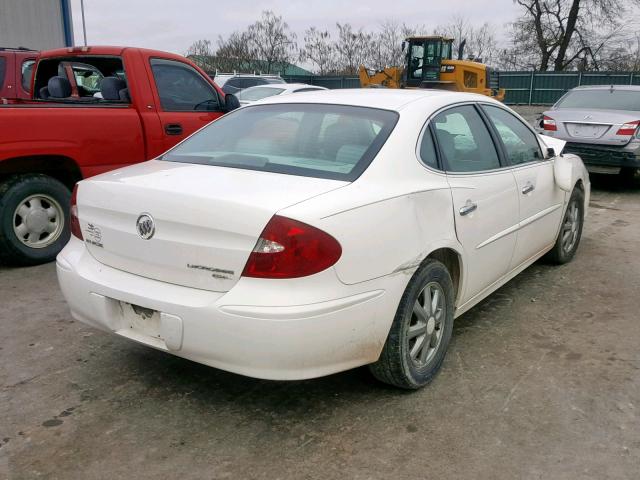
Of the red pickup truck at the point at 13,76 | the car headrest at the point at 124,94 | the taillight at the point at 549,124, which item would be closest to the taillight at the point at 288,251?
the car headrest at the point at 124,94

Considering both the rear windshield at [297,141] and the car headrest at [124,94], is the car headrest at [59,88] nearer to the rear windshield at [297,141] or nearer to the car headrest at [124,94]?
the car headrest at [124,94]

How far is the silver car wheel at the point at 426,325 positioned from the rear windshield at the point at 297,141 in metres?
0.75

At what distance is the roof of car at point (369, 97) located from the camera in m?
3.50

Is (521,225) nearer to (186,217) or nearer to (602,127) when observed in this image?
(186,217)

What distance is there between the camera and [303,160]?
318 cm

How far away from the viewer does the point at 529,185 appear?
425cm

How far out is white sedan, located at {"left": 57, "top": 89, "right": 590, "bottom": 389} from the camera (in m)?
2.54

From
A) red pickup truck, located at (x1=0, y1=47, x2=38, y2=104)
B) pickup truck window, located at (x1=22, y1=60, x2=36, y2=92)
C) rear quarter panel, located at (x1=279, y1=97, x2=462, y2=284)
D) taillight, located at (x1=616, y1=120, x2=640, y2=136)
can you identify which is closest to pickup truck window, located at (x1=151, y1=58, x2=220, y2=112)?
red pickup truck, located at (x1=0, y1=47, x2=38, y2=104)

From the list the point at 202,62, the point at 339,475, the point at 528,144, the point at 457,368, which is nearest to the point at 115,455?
the point at 339,475

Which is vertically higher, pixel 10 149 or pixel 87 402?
pixel 10 149

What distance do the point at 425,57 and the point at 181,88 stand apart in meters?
18.4

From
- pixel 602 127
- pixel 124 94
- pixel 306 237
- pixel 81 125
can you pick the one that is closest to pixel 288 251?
pixel 306 237

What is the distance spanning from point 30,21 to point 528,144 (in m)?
17.6

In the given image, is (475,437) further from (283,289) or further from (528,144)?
(528,144)
